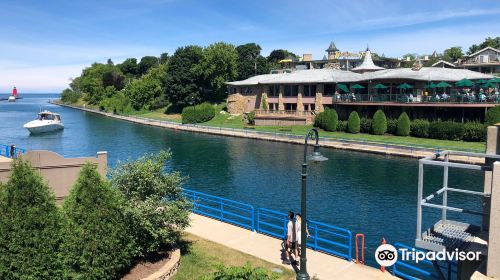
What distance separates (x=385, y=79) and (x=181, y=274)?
51.3 m

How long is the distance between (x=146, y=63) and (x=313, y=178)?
14551 centimetres

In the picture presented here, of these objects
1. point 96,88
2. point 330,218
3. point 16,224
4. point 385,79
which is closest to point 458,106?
point 385,79

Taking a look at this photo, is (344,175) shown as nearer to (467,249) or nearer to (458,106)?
(458,106)

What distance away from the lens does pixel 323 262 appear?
15383mm

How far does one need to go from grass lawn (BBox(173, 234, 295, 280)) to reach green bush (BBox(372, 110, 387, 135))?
42.3 metres

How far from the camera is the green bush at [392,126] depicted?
55031 millimetres

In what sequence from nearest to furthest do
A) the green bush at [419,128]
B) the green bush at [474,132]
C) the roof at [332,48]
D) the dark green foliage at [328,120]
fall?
the green bush at [474,132] → the green bush at [419,128] → the dark green foliage at [328,120] → the roof at [332,48]

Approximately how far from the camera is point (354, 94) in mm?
61625

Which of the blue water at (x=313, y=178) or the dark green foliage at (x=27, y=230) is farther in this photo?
the blue water at (x=313, y=178)

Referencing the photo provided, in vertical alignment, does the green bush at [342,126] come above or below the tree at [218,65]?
below

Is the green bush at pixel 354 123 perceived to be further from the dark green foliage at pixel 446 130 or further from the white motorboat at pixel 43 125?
the white motorboat at pixel 43 125

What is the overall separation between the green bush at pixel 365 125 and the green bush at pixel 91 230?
48.9 metres

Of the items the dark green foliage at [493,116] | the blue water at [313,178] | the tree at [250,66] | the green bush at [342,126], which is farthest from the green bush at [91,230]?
the tree at [250,66]

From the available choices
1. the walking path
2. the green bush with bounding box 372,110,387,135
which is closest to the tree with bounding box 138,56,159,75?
the walking path
